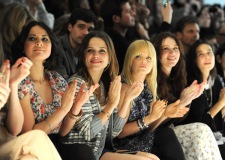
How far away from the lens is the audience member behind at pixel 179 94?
13.9ft

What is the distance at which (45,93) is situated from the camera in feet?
12.0

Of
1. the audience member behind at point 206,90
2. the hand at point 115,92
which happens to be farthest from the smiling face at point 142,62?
the audience member behind at point 206,90

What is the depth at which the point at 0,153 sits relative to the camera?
312cm

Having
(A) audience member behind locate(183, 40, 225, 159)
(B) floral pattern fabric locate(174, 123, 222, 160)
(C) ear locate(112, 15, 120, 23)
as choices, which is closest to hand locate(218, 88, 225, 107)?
(A) audience member behind locate(183, 40, 225, 159)

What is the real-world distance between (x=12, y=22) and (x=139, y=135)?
1.22 m

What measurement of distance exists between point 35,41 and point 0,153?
858 mm

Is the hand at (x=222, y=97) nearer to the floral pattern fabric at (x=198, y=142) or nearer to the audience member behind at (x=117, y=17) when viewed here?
the floral pattern fabric at (x=198, y=142)

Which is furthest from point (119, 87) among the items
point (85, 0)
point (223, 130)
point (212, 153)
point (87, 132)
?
point (85, 0)

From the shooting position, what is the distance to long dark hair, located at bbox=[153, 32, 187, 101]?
4.50 metres

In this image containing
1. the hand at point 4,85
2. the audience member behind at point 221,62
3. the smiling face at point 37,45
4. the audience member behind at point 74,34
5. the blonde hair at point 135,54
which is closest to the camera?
the hand at point 4,85

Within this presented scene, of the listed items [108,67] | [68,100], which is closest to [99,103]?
[108,67]

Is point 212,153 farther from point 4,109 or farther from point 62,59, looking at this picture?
point 4,109

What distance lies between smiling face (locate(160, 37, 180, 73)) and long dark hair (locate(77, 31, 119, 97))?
0.59 metres

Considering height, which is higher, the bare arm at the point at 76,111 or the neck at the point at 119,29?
the neck at the point at 119,29
